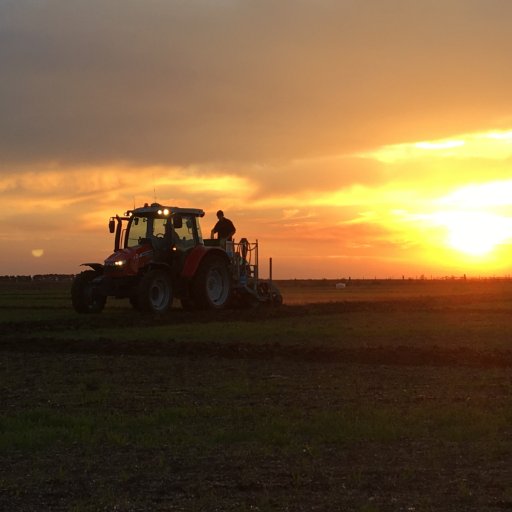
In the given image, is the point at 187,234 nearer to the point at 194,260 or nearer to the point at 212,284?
the point at 194,260

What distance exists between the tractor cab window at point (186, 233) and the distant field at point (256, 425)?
342 inches

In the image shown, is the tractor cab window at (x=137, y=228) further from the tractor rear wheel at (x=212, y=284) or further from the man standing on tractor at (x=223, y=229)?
the man standing on tractor at (x=223, y=229)

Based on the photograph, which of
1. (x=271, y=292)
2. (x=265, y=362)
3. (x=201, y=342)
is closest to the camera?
(x=265, y=362)

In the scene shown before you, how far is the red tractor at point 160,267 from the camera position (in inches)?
1009

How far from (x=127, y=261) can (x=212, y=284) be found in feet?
13.2

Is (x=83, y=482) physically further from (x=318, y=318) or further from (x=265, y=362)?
(x=318, y=318)

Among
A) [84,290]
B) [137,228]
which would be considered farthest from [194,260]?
[84,290]

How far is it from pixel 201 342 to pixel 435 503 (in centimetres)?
1242

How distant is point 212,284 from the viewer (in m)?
28.4

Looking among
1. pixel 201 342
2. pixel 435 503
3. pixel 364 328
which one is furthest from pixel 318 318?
pixel 435 503

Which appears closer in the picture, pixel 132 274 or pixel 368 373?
pixel 368 373

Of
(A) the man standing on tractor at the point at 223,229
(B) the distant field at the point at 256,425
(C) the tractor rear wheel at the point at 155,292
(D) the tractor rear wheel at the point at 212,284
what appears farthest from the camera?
(A) the man standing on tractor at the point at 223,229

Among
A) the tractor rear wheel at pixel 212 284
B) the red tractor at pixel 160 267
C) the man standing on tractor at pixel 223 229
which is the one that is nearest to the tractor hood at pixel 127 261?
the red tractor at pixel 160 267

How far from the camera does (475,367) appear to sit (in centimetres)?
1392
